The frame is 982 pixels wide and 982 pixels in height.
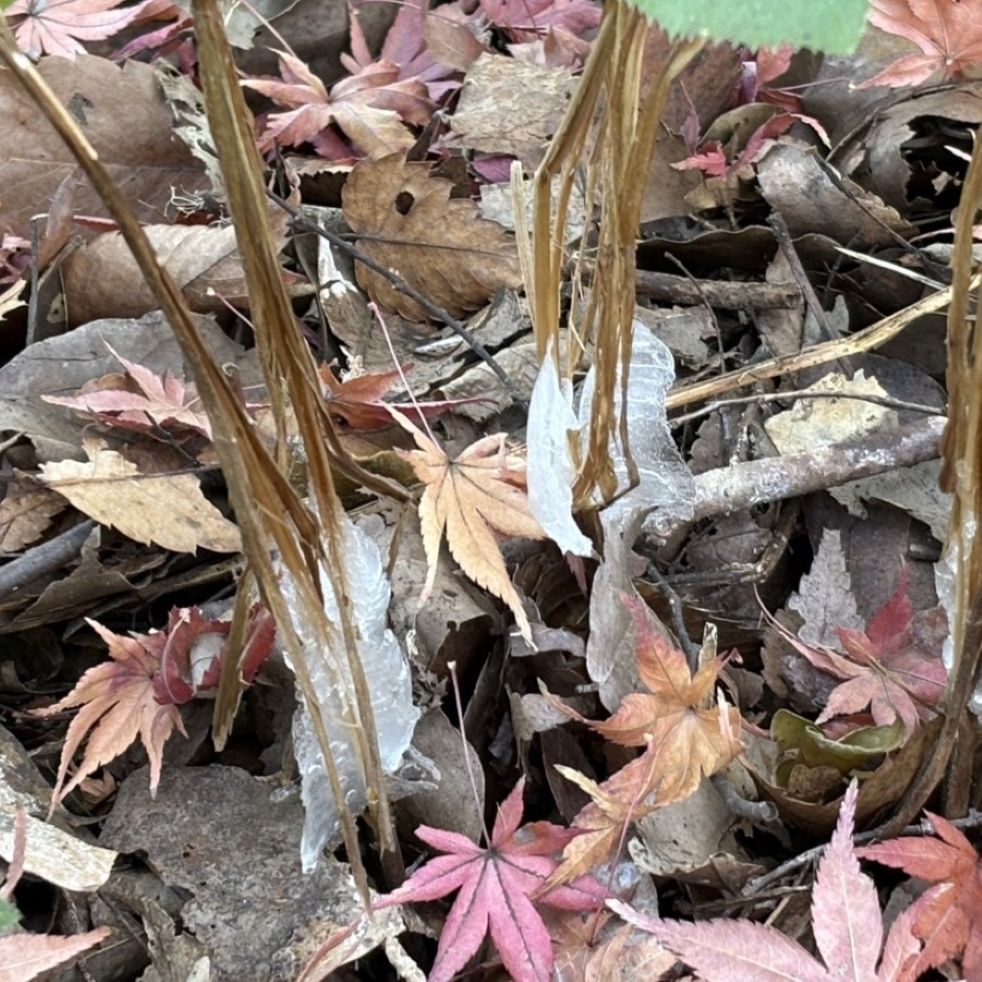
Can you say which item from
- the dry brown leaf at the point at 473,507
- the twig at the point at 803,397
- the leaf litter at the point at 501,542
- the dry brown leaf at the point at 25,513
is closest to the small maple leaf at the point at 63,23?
the leaf litter at the point at 501,542

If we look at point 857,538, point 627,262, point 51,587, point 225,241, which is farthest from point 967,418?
point 225,241

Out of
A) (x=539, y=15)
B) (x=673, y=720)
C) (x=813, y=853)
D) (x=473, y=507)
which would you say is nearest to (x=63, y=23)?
(x=539, y=15)

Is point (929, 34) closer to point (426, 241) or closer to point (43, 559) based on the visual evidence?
point (426, 241)

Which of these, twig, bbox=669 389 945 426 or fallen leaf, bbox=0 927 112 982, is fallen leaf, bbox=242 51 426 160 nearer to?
twig, bbox=669 389 945 426

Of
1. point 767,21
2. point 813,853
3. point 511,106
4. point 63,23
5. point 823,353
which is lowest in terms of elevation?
point 813,853

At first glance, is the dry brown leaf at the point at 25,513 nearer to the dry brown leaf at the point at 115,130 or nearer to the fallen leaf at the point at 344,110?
the dry brown leaf at the point at 115,130

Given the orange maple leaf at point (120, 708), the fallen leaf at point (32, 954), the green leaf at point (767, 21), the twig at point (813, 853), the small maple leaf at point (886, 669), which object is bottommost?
the twig at point (813, 853)

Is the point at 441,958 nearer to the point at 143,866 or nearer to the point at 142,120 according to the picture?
the point at 143,866
